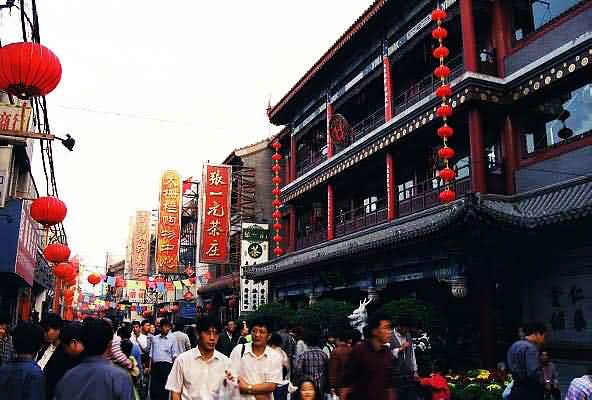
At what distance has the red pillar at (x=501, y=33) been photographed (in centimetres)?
1482

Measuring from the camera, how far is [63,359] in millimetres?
5133

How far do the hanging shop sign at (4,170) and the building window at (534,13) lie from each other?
12690 millimetres

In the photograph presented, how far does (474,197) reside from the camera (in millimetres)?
11484

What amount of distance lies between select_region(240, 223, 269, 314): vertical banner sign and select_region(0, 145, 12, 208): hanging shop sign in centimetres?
1830

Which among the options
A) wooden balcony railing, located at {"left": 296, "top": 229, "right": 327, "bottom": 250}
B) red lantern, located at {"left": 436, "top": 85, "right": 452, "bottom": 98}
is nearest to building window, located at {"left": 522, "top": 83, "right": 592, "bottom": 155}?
red lantern, located at {"left": 436, "top": 85, "right": 452, "bottom": 98}

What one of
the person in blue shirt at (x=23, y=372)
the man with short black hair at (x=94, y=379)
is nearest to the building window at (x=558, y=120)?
the man with short black hair at (x=94, y=379)

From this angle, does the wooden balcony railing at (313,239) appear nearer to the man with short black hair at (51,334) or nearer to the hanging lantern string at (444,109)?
the hanging lantern string at (444,109)

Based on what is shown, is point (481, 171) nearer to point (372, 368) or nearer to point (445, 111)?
point (445, 111)

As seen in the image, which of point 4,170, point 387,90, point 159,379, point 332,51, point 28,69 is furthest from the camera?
point 332,51

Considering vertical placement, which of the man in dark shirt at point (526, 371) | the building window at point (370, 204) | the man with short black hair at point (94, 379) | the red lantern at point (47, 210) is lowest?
the man in dark shirt at point (526, 371)

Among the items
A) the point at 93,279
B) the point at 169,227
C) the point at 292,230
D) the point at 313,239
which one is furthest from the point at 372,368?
the point at 169,227

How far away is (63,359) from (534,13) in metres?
14.3

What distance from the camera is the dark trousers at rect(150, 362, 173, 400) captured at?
10.5 m

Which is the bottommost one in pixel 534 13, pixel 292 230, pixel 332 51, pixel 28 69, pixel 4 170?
pixel 4 170
